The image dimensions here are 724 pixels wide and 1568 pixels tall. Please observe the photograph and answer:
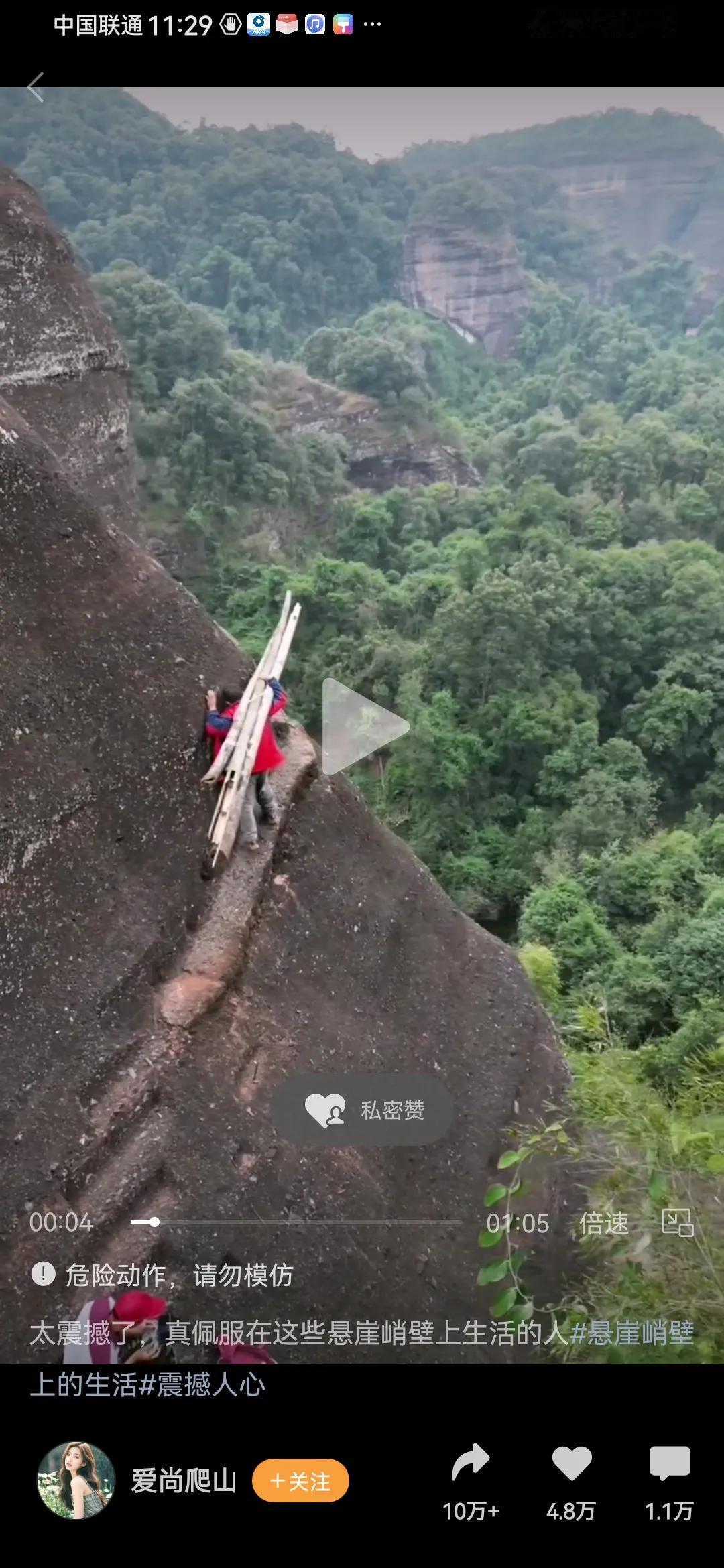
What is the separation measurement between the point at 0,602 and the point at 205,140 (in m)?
1.77

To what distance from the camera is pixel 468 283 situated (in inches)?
280

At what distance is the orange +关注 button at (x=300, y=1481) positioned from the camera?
2.21 metres

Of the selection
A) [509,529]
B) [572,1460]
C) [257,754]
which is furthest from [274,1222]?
[509,529]

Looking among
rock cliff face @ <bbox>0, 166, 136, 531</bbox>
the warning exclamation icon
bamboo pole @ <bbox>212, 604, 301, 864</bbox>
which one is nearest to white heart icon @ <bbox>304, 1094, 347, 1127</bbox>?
the warning exclamation icon

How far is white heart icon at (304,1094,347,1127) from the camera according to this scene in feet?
8.76

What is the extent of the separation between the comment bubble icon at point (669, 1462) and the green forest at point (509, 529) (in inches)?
11.0

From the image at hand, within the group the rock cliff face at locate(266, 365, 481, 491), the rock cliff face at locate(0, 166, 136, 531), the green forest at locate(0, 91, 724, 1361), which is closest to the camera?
the green forest at locate(0, 91, 724, 1361)

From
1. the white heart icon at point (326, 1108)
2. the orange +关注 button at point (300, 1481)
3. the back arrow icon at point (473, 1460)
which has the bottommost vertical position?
the orange +关注 button at point (300, 1481)

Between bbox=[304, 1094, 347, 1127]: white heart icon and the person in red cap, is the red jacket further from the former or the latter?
the person in red cap
